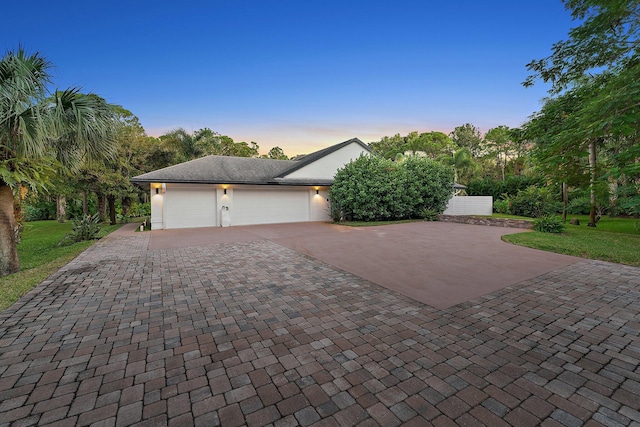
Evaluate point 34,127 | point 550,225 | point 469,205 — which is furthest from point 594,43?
point 34,127

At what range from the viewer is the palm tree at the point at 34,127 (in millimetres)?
4590

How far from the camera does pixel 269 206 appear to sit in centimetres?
1539

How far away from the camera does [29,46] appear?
4.98 m

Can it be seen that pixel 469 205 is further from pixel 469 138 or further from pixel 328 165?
pixel 469 138

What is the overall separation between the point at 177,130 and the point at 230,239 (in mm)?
20222

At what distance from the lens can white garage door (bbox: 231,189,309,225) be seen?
1453 cm

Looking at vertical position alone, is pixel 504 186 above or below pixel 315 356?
above

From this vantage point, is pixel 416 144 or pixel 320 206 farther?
pixel 416 144

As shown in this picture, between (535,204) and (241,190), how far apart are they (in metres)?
18.0

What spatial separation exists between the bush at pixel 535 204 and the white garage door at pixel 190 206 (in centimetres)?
1903

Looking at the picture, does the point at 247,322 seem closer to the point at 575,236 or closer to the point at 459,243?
the point at 459,243

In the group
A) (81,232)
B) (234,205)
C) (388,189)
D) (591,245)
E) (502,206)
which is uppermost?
(388,189)

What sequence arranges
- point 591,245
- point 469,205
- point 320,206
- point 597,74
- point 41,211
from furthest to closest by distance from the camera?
point 41,211 → point 469,205 → point 320,206 → point 597,74 → point 591,245

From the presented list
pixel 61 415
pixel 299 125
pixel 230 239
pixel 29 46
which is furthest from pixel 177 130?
pixel 61 415
